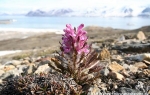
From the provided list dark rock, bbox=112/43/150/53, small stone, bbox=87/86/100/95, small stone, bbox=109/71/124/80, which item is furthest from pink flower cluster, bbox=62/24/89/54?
dark rock, bbox=112/43/150/53

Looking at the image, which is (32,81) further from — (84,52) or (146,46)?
(146,46)

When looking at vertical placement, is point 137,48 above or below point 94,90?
below

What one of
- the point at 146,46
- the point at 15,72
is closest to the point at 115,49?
the point at 146,46

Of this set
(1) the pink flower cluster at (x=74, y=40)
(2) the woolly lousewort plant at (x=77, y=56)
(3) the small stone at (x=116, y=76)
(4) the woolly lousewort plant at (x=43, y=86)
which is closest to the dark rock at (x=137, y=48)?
(3) the small stone at (x=116, y=76)

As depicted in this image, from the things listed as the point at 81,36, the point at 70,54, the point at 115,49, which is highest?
the point at 81,36

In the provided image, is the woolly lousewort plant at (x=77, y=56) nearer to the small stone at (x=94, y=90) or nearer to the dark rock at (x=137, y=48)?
the small stone at (x=94, y=90)

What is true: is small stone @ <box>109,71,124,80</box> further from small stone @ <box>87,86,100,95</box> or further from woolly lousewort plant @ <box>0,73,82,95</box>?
woolly lousewort plant @ <box>0,73,82,95</box>

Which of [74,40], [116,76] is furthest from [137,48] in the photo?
[74,40]

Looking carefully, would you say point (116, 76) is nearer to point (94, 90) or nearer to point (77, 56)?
point (94, 90)
